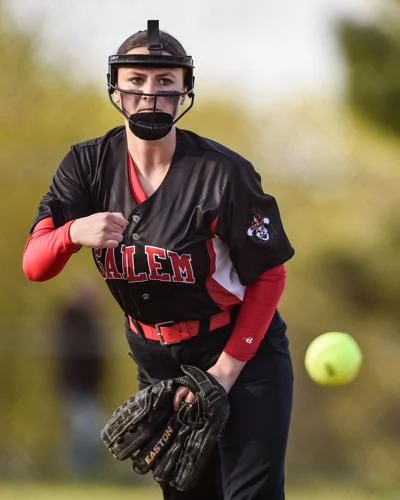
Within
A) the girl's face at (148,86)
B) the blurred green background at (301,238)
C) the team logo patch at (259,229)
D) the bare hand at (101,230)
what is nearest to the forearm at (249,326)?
the team logo patch at (259,229)

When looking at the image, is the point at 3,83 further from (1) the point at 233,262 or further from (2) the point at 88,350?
(1) the point at 233,262

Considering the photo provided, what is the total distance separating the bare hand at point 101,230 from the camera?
396 centimetres

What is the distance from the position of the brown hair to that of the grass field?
4632mm

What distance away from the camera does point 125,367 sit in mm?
10969

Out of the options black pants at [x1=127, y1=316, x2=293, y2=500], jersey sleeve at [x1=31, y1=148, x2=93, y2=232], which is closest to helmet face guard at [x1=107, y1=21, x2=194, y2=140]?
jersey sleeve at [x1=31, y1=148, x2=93, y2=232]

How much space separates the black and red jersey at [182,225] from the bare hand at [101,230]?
197 mm

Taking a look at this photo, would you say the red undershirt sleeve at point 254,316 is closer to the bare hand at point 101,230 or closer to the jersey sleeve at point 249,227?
the jersey sleeve at point 249,227

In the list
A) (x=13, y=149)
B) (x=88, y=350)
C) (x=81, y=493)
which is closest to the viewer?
(x=81, y=493)

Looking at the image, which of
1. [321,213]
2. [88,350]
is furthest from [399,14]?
[88,350]

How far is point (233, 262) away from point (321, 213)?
816 centimetres

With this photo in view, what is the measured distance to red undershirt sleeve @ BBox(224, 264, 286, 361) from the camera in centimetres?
421

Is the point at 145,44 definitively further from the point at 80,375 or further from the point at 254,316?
the point at 80,375

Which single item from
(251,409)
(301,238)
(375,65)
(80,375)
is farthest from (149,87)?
(375,65)

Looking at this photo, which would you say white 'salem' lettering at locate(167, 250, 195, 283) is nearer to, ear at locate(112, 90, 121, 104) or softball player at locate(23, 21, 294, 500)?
softball player at locate(23, 21, 294, 500)
